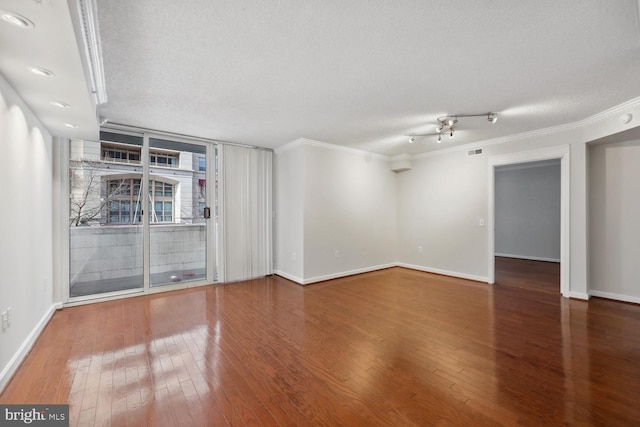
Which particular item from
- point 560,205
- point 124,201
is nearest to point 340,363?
point 124,201

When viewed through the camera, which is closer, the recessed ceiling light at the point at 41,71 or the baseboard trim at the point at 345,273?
the recessed ceiling light at the point at 41,71

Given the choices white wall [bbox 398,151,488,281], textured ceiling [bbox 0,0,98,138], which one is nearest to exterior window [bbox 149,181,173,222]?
textured ceiling [bbox 0,0,98,138]

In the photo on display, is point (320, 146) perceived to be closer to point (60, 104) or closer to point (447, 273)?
point (60, 104)

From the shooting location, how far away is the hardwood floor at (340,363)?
174 cm

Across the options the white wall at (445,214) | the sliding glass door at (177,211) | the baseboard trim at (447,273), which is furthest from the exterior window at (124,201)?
the baseboard trim at (447,273)

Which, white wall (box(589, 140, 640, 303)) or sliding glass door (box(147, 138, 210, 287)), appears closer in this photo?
white wall (box(589, 140, 640, 303))

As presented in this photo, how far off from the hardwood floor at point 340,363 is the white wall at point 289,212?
47.8 inches

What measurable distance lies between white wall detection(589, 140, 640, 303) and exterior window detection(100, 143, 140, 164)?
7.06m

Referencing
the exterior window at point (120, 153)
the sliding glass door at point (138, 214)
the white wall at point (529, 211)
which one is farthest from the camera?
the white wall at point (529, 211)

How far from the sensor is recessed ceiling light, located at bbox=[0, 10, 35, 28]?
1.34m

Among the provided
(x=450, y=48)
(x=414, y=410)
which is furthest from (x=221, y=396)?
(x=450, y=48)

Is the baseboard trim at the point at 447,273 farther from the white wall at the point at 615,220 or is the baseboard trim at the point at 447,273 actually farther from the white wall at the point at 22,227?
the white wall at the point at 22,227

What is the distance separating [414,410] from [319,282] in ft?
10.6

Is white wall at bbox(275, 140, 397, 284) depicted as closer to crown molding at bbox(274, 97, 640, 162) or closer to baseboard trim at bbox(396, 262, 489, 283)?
crown molding at bbox(274, 97, 640, 162)
